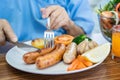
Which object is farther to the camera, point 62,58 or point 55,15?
point 55,15

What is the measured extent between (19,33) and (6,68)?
0.53 m

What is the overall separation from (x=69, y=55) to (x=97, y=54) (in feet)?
0.35

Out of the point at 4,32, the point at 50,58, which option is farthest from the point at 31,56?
the point at 4,32

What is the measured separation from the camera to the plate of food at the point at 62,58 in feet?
2.97

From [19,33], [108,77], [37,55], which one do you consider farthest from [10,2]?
[108,77]

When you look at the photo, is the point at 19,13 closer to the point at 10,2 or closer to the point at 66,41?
the point at 10,2

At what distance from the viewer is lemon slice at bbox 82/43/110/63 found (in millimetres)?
955

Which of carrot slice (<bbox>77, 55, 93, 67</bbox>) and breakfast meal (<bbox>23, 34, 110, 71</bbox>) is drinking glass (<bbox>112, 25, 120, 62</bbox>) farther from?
carrot slice (<bbox>77, 55, 93, 67</bbox>)

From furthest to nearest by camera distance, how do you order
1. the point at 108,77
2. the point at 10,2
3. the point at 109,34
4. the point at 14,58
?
the point at 10,2, the point at 109,34, the point at 14,58, the point at 108,77

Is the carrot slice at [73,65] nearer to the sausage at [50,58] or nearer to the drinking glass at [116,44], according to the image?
the sausage at [50,58]

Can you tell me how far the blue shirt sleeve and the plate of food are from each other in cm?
→ 50

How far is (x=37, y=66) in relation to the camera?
0.91 meters

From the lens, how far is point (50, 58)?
3.02 feet

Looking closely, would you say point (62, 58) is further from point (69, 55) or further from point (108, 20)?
point (108, 20)
